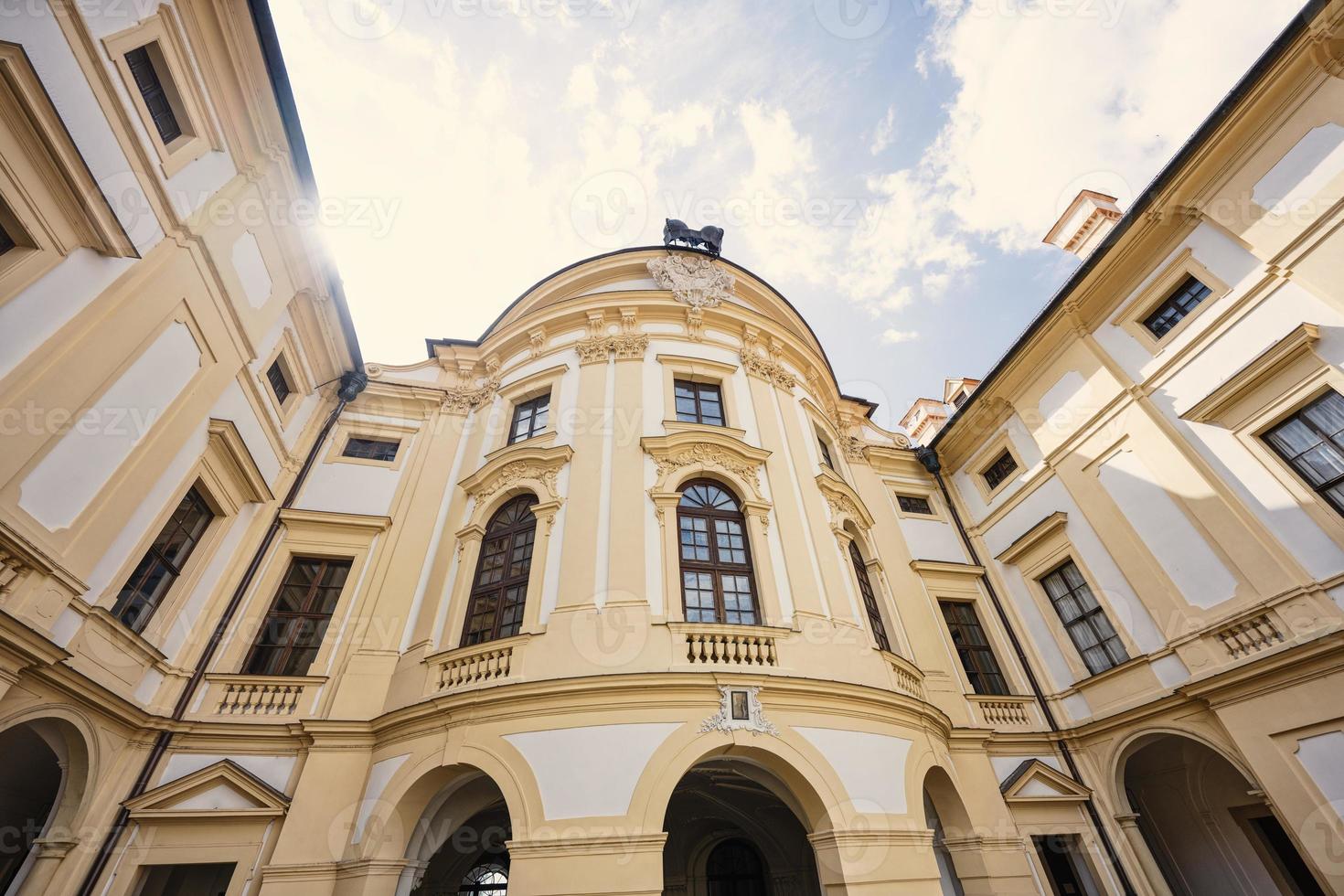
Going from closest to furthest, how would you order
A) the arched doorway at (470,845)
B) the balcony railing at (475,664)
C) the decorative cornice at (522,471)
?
1. the balcony railing at (475,664)
2. the arched doorway at (470,845)
3. the decorative cornice at (522,471)

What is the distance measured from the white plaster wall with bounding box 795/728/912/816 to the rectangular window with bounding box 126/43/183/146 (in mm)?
13389

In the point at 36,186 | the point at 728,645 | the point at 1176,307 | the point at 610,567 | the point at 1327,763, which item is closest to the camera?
the point at 36,186

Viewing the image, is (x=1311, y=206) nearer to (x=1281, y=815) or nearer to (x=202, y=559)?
(x=1281, y=815)

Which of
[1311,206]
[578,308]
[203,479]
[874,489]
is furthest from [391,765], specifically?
[1311,206]

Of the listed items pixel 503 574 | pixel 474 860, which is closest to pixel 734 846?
pixel 474 860

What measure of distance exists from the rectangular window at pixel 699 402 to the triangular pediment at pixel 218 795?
31.5 ft

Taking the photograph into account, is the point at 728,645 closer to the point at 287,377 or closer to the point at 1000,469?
the point at 1000,469

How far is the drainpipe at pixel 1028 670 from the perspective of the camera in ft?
36.1

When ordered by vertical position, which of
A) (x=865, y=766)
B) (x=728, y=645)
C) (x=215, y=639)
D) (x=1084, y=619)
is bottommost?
(x=865, y=766)

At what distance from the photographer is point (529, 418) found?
13.6 meters

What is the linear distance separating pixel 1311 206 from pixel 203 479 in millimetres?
19642

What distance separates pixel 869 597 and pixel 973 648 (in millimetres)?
3992

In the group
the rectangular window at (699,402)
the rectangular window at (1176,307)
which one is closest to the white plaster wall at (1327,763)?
the rectangular window at (1176,307)

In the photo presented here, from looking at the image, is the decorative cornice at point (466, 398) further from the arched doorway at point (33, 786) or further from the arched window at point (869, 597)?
the arched window at point (869, 597)
